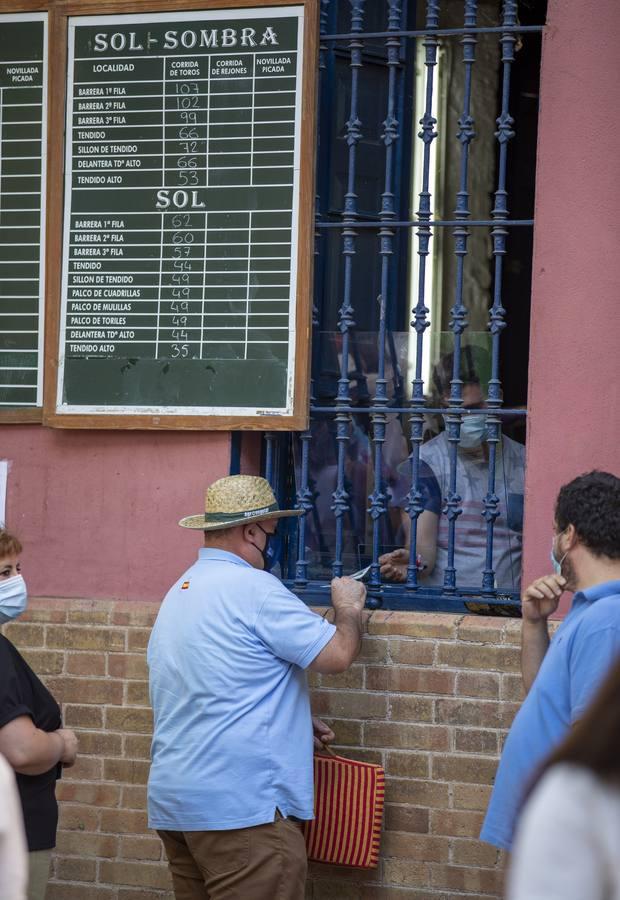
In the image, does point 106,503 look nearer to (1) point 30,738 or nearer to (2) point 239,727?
(2) point 239,727

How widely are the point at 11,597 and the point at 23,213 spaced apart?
1876mm

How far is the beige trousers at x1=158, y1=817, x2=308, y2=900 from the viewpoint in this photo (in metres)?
4.24

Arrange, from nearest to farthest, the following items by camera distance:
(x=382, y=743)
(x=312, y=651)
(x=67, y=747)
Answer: (x=67, y=747)
(x=312, y=651)
(x=382, y=743)

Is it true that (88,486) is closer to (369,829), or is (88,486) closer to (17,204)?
(17,204)

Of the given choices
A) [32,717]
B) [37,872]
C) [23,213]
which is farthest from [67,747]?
[23,213]

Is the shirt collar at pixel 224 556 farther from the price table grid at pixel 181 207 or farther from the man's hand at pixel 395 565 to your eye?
the price table grid at pixel 181 207

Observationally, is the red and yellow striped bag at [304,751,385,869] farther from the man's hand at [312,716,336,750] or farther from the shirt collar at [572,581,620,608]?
the shirt collar at [572,581,620,608]

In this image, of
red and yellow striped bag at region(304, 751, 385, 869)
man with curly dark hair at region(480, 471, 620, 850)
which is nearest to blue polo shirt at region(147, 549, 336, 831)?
red and yellow striped bag at region(304, 751, 385, 869)

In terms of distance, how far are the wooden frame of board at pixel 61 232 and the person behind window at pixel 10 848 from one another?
297cm

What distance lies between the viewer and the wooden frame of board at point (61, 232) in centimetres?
514

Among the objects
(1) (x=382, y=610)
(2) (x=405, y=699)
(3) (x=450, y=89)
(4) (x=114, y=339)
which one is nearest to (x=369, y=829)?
(2) (x=405, y=699)

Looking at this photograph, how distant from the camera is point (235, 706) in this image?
168 inches

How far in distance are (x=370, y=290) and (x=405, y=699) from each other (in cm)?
182

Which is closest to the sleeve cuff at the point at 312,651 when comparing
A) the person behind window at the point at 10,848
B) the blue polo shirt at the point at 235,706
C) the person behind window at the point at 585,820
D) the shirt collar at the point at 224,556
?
the blue polo shirt at the point at 235,706
